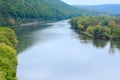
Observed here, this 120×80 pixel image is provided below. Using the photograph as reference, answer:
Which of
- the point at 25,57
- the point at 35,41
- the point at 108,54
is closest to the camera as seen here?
the point at 25,57

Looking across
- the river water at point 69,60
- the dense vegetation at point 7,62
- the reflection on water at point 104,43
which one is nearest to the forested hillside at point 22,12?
the reflection on water at point 104,43

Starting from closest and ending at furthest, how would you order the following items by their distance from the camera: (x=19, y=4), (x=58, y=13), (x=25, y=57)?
(x=25, y=57), (x=19, y=4), (x=58, y=13)

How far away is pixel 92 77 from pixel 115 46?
1765cm

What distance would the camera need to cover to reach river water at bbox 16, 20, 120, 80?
26.8 m

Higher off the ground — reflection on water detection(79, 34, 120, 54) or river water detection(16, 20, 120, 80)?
river water detection(16, 20, 120, 80)

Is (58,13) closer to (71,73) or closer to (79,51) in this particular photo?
(79,51)

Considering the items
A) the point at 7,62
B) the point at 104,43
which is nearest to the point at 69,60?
the point at 7,62

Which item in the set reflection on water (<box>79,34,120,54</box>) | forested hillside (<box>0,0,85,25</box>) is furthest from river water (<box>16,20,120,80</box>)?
forested hillside (<box>0,0,85,25</box>)

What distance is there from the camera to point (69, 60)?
33.0 m

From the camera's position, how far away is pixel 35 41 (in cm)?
4681

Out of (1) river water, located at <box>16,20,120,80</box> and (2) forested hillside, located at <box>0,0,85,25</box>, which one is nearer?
(1) river water, located at <box>16,20,120,80</box>

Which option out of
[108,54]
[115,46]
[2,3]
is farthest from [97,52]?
[2,3]

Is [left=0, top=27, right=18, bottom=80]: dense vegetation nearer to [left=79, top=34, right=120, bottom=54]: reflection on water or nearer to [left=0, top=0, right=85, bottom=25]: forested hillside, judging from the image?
[left=79, top=34, right=120, bottom=54]: reflection on water

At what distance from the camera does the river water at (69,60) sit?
26.8 m
